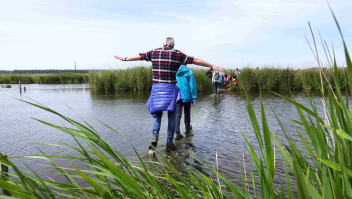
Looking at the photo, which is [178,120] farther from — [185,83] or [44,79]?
[44,79]

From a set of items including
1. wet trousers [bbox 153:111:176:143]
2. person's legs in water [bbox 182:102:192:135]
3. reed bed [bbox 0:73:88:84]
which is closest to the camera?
wet trousers [bbox 153:111:176:143]

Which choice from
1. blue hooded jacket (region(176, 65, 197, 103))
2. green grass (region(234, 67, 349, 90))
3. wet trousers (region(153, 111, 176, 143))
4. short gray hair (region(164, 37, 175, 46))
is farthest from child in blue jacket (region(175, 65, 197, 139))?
green grass (region(234, 67, 349, 90))

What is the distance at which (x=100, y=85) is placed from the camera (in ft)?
83.8

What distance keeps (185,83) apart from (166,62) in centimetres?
189

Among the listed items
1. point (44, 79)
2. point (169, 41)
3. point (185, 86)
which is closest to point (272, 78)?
point (185, 86)

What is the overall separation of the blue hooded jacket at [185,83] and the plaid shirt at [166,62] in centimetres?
168

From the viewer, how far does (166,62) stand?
503 centimetres

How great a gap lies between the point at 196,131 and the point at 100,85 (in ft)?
63.7

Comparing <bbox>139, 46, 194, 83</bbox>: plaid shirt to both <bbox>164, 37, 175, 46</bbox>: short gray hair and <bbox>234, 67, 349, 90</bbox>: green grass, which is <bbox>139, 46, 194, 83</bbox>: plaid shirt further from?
<bbox>234, 67, 349, 90</bbox>: green grass

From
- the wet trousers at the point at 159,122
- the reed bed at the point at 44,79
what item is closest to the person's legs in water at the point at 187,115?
the wet trousers at the point at 159,122

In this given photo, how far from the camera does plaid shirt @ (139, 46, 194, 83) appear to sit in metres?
5.04

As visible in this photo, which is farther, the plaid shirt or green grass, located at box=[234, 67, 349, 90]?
green grass, located at box=[234, 67, 349, 90]

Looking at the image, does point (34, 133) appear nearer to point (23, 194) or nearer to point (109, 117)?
point (109, 117)

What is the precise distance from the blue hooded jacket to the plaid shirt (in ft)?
5.50
